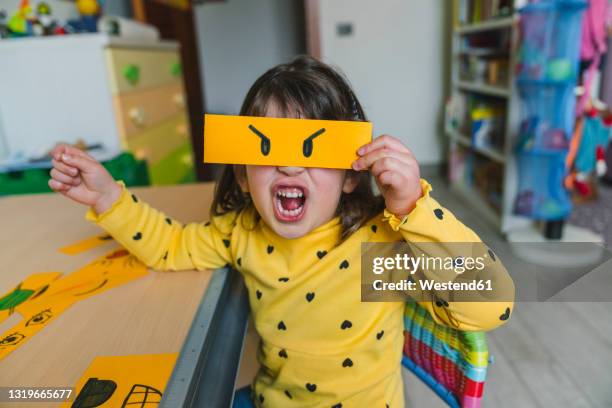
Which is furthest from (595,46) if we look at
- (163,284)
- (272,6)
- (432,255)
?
(272,6)

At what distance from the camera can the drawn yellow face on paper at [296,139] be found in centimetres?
53

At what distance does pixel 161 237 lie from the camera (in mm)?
709

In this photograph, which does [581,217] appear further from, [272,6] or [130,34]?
[272,6]

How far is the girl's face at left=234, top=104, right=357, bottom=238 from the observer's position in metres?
0.60

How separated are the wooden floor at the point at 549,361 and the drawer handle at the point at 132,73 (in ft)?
3.88

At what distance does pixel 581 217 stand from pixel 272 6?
303cm

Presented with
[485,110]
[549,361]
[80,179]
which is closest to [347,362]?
[80,179]

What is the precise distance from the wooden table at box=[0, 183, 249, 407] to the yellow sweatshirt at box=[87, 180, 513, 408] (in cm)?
6

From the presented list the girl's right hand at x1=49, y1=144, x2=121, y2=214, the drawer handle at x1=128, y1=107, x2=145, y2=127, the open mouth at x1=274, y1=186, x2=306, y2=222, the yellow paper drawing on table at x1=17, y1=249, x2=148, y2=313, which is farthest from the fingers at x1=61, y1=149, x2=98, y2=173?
the drawer handle at x1=128, y1=107, x2=145, y2=127

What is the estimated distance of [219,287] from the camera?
653 millimetres

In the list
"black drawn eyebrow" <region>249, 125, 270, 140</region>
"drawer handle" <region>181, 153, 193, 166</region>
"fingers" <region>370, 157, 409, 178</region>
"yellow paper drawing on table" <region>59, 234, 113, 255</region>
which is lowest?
"drawer handle" <region>181, 153, 193, 166</region>

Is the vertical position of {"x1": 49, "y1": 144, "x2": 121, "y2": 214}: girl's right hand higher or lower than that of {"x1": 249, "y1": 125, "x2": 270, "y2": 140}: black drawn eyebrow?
lower

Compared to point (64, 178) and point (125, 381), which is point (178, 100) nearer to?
point (64, 178)

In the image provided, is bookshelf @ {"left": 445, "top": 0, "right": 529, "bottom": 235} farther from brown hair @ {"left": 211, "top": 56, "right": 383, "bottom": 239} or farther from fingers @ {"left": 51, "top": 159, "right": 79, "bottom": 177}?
fingers @ {"left": 51, "top": 159, "right": 79, "bottom": 177}
